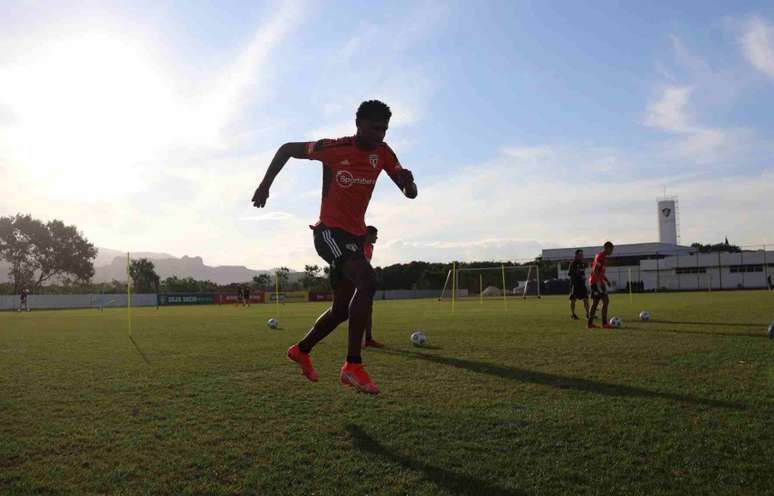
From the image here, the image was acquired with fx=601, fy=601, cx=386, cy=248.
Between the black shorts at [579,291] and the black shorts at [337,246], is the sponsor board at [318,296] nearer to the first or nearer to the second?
the black shorts at [579,291]

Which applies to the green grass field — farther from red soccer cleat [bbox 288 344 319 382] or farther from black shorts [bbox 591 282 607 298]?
black shorts [bbox 591 282 607 298]

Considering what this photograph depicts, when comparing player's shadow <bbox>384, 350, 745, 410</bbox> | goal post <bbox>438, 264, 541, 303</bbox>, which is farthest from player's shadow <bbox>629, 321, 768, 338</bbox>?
goal post <bbox>438, 264, 541, 303</bbox>

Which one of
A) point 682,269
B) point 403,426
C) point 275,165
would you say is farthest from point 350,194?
point 682,269

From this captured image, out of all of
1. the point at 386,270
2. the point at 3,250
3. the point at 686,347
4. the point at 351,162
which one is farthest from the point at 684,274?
the point at 3,250

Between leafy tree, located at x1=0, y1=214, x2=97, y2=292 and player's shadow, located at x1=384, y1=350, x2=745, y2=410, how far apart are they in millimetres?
84207

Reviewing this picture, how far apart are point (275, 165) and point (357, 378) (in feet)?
6.46

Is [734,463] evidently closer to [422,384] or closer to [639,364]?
[422,384]

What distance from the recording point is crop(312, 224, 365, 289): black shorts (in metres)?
5.16

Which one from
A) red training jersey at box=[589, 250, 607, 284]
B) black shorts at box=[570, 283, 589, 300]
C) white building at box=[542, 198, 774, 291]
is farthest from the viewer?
A: white building at box=[542, 198, 774, 291]

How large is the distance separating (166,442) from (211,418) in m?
0.73

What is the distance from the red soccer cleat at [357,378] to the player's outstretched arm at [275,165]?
159cm

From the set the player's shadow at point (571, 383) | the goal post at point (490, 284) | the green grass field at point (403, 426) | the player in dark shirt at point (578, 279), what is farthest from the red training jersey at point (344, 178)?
the goal post at point (490, 284)

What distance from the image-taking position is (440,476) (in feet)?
12.1

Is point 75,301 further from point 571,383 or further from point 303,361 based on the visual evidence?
point 571,383
